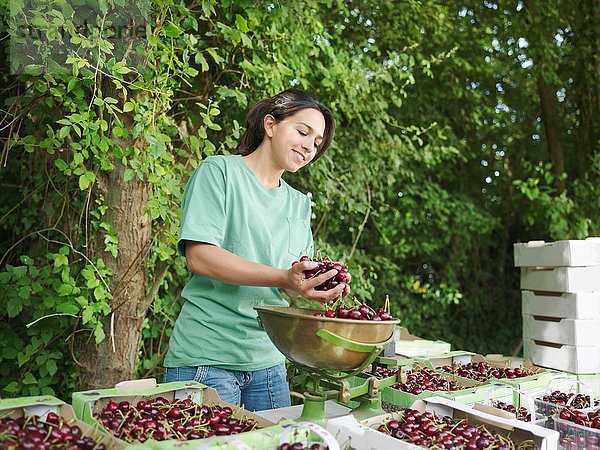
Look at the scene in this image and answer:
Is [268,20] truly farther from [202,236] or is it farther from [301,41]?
[202,236]

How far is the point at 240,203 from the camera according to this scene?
191 cm

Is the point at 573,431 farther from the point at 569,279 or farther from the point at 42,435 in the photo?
the point at 569,279

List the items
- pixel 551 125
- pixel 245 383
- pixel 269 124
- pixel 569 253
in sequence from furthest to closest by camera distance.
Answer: pixel 551 125 < pixel 569 253 < pixel 269 124 < pixel 245 383

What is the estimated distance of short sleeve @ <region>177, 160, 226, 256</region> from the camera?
1783 millimetres

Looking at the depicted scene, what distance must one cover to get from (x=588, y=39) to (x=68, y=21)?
4.31 metres

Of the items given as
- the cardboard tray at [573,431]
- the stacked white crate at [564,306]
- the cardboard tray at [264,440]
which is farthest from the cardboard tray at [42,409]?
the stacked white crate at [564,306]

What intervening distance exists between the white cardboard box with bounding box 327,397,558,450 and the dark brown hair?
38.8 inches

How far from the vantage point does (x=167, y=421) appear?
1.46 m

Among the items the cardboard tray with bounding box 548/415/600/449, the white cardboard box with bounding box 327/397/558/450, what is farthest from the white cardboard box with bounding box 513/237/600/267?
the white cardboard box with bounding box 327/397/558/450

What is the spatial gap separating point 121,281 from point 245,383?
1228 millimetres

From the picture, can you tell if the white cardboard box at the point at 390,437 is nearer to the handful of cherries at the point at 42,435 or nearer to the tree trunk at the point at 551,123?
the handful of cherries at the point at 42,435

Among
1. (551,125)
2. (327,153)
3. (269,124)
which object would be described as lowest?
(269,124)

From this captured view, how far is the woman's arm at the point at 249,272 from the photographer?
1.58 m

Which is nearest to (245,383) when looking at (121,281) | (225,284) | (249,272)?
(225,284)
